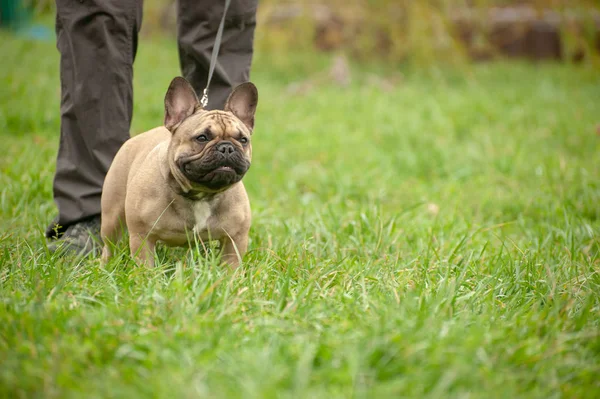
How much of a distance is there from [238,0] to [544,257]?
2.05 meters

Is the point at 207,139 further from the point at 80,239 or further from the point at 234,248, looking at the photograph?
the point at 80,239

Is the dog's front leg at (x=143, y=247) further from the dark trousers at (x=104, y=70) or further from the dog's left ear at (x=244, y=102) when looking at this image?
the dog's left ear at (x=244, y=102)

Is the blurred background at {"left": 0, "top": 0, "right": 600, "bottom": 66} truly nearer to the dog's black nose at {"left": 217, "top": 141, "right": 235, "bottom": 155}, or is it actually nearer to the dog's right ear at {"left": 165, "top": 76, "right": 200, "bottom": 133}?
the dog's right ear at {"left": 165, "top": 76, "right": 200, "bottom": 133}

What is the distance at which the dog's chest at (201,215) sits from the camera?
2.68 meters

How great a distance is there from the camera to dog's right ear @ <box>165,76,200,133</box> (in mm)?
2723

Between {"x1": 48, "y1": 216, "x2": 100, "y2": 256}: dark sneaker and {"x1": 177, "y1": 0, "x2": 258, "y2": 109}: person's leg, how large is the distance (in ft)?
2.85

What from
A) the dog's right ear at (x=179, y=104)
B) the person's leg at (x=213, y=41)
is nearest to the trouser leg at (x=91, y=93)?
the person's leg at (x=213, y=41)

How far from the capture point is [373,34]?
30.0 ft

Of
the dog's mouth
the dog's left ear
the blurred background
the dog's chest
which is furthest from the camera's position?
the blurred background

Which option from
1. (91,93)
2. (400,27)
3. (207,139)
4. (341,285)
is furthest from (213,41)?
(400,27)

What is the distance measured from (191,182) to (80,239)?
774 millimetres

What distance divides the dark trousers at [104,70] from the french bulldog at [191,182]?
12.2 inches

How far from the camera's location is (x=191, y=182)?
2.61 m

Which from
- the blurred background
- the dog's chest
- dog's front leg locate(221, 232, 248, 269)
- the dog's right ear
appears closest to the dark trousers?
the dog's right ear
